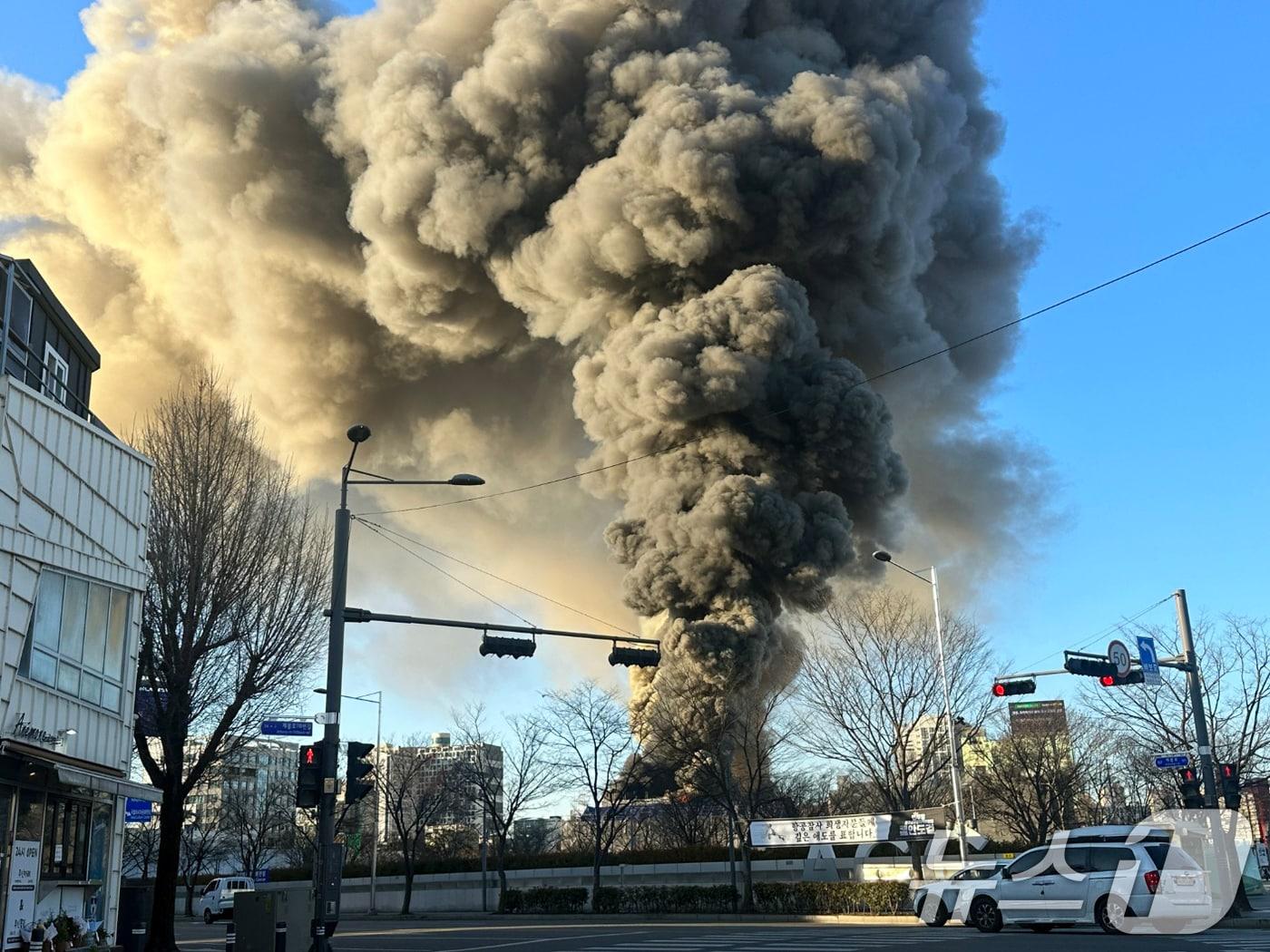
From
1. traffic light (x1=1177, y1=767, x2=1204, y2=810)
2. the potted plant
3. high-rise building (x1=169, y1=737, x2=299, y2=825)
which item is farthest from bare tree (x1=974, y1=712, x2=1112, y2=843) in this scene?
the potted plant

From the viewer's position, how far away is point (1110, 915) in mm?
16188

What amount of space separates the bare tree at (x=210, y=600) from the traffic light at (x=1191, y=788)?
17.0m

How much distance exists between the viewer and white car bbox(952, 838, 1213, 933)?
53.3ft

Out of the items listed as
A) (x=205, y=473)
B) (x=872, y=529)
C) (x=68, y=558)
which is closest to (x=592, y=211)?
(x=872, y=529)

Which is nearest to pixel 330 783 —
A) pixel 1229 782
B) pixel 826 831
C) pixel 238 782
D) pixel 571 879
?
pixel 1229 782

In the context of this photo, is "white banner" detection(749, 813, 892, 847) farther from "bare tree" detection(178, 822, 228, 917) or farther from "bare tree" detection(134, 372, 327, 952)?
"bare tree" detection(178, 822, 228, 917)

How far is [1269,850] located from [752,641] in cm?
4144

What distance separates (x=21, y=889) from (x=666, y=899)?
21.3 meters

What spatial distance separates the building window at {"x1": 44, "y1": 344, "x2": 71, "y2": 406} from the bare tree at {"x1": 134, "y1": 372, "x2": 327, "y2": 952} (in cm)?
456

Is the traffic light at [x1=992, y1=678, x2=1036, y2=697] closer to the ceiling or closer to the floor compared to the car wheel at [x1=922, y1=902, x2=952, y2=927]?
closer to the ceiling

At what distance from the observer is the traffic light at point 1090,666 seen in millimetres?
21094

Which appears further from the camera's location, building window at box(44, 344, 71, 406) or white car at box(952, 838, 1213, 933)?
white car at box(952, 838, 1213, 933)

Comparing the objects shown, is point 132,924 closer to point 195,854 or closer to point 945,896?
point 945,896

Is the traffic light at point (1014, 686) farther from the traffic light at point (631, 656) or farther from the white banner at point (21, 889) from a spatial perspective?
the white banner at point (21, 889)
